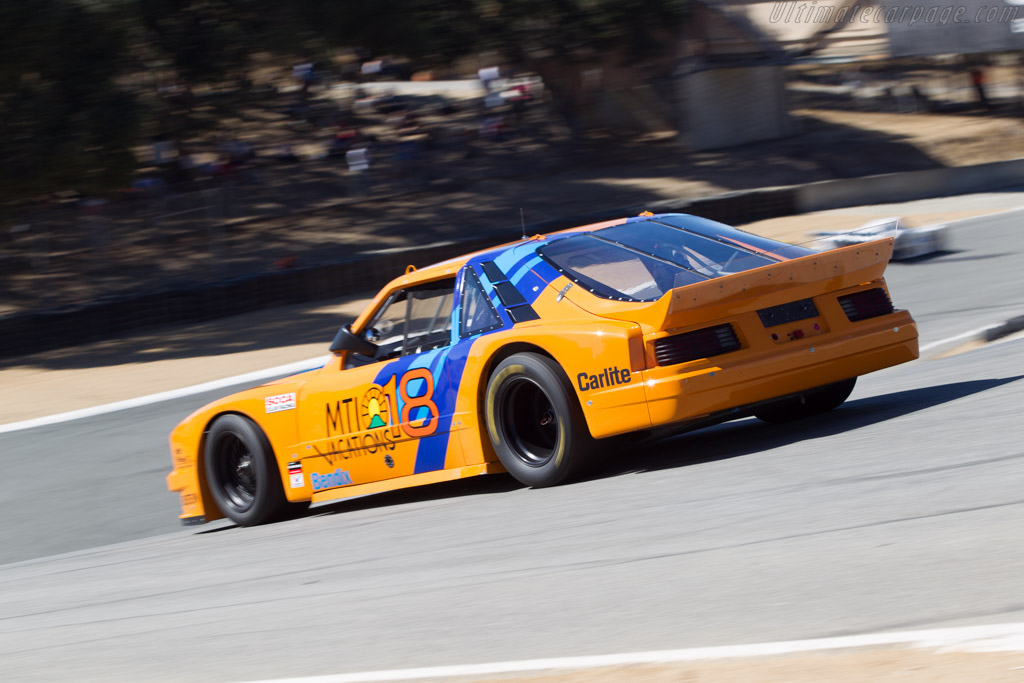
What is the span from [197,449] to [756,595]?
5.26 m

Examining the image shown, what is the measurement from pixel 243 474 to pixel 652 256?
325 cm

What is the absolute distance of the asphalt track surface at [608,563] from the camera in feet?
11.9

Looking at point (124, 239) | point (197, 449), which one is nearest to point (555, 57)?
point (124, 239)

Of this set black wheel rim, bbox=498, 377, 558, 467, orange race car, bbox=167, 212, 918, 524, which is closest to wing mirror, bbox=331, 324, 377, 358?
orange race car, bbox=167, 212, 918, 524

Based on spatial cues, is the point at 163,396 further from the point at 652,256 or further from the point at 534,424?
the point at 652,256

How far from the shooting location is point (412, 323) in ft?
23.5

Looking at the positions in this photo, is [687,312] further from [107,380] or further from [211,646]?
[107,380]

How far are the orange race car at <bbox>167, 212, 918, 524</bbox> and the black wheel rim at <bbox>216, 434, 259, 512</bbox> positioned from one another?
6.9 inches

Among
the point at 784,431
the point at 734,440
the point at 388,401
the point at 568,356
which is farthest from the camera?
the point at 388,401

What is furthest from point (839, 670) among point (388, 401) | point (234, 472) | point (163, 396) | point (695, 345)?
point (163, 396)

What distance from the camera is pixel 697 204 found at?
22.1 metres

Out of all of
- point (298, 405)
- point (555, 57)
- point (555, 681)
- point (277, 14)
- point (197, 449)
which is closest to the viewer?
point (555, 681)

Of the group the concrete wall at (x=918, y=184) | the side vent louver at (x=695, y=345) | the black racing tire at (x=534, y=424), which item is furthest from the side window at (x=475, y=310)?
the concrete wall at (x=918, y=184)

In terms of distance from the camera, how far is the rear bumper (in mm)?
5745
